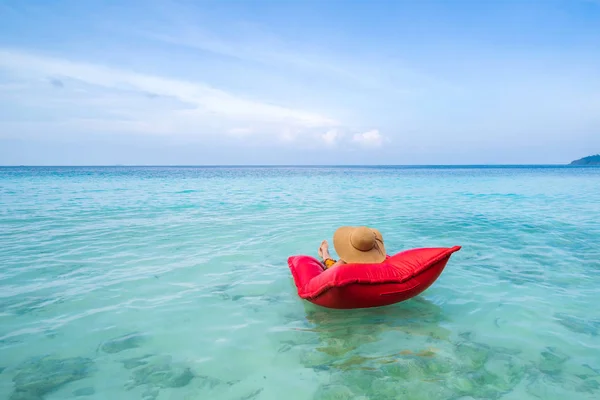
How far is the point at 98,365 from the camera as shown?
3.68 metres

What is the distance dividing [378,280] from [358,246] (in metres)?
0.48

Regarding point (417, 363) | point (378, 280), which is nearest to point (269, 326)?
point (378, 280)

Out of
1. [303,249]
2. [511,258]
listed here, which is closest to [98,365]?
[303,249]

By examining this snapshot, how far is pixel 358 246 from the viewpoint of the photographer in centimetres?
454

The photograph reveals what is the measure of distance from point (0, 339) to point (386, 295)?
14.8 ft

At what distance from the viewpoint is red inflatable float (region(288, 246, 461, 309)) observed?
432cm

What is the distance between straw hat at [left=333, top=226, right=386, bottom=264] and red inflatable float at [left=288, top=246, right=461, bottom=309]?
114mm

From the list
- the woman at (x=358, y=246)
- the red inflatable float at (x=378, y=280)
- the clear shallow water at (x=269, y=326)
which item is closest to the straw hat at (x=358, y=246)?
the woman at (x=358, y=246)

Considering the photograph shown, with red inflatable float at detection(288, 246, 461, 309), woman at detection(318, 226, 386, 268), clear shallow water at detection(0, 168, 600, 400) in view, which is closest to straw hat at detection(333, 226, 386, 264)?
woman at detection(318, 226, 386, 268)

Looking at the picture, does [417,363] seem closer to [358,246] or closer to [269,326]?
[358,246]

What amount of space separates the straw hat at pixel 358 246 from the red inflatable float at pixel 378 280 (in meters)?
0.11

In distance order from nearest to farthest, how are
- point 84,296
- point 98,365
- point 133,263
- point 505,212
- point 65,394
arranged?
point 65,394 < point 98,365 < point 84,296 < point 133,263 < point 505,212

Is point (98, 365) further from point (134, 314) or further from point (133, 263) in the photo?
point (133, 263)

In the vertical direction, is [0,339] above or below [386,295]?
below
